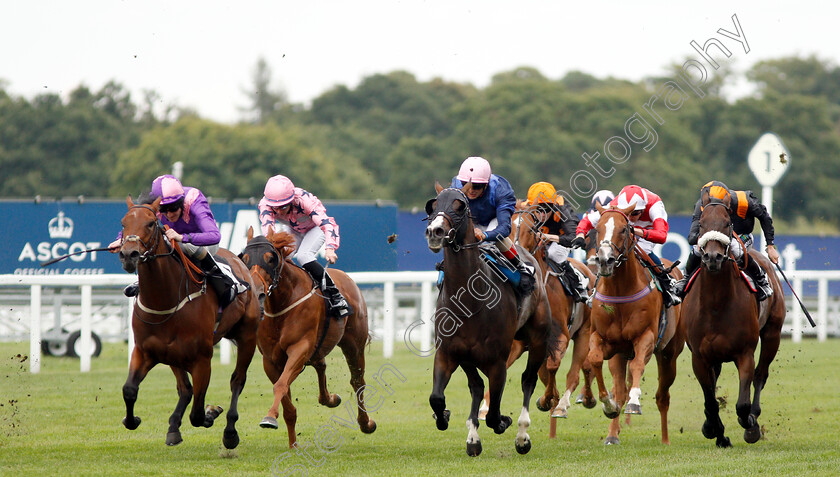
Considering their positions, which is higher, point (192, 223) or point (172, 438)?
point (192, 223)

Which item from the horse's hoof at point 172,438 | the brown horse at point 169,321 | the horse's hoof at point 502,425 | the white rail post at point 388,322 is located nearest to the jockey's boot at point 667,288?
the horse's hoof at point 502,425

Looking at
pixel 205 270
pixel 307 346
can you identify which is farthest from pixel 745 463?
pixel 205 270

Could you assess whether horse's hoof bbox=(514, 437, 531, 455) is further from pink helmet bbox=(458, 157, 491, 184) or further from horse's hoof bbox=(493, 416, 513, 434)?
pink helmet bbox=(458, 157, 491, 184)

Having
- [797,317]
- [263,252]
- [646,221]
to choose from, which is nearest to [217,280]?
[263,252]

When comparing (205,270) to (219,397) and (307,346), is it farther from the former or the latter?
(219,397)

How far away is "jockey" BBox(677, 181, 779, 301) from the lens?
788 cm

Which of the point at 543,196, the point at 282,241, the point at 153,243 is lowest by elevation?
the point at 153,243

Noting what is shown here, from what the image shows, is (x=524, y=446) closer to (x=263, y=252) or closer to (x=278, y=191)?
(x=263, y=252)

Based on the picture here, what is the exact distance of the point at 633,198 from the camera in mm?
8484

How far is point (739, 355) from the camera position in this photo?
7.88 meters

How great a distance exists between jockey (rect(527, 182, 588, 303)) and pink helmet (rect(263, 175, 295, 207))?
233 cm

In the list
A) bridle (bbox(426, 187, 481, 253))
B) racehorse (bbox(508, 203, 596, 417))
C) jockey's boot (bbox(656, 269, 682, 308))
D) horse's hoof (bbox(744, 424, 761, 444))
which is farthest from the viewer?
racehorse (bbox(508, 203, 596, 417))

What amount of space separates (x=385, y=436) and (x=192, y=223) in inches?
103

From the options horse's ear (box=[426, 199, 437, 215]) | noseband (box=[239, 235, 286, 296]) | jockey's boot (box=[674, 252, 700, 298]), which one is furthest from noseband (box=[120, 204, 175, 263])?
jockey's boot (box=[674, 252, 700, 298])
